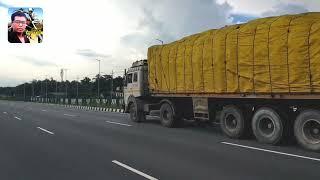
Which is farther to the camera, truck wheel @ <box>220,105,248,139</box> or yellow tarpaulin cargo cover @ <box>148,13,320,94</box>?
truck wheel @ <box>220,105,248,139</box>

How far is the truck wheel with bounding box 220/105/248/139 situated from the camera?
1559 cm

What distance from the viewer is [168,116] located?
21000 mm

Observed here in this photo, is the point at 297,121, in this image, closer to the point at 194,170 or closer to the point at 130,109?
the point at 194,170

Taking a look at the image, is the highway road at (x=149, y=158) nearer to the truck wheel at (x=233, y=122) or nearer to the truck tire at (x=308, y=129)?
the truck tire at (x=308, y=129)

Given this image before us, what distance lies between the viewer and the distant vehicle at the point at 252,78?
13023 mm

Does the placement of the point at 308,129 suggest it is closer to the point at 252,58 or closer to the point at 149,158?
the point at 252,58

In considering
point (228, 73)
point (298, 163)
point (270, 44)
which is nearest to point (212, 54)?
point (228, 73)

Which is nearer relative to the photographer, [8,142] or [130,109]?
[8,142]

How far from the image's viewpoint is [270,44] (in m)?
14.1

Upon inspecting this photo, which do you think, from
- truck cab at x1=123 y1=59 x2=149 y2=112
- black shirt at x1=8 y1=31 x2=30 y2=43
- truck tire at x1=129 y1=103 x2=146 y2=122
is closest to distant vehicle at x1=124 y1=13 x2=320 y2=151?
truck cab at x1=123 y1=59 x2=149 y2=112

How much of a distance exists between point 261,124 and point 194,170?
5448 mm

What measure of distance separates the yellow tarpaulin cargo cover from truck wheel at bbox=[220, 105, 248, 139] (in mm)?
648

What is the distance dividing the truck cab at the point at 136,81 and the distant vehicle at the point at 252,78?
2289 millimetres

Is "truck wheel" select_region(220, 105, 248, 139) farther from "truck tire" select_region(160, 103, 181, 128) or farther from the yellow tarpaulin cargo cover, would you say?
"truck tire" select_region(160, 103, 181, 128)
